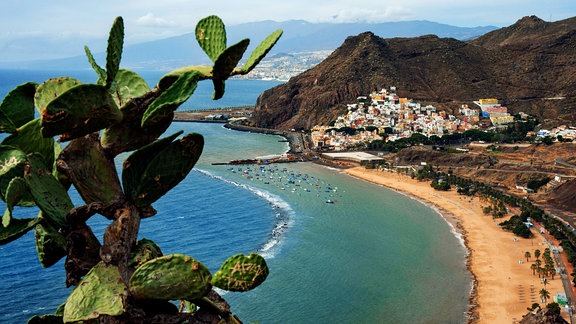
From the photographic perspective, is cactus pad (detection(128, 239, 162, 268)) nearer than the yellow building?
Yes

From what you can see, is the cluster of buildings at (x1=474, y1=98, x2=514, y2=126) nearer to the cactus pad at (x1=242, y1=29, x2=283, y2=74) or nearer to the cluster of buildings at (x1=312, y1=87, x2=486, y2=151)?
the cluster of buildings at (x1=312, y1=87, x2=486, y2=151)

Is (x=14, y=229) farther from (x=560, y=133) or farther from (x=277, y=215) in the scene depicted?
(x=560, y=133)

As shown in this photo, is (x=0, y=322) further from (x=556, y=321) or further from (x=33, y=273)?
(x=556, y=321)

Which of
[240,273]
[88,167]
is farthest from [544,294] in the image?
[88,167]

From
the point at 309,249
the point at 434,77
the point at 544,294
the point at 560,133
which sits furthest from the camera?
A: the point at 434,77

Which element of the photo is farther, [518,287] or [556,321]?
[518,287]

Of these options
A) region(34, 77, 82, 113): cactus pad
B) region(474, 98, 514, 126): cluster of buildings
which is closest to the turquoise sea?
region(34, 77, 82, 113): cactus pad

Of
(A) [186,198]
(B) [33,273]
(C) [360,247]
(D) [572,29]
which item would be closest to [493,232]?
(C) [360,247]
